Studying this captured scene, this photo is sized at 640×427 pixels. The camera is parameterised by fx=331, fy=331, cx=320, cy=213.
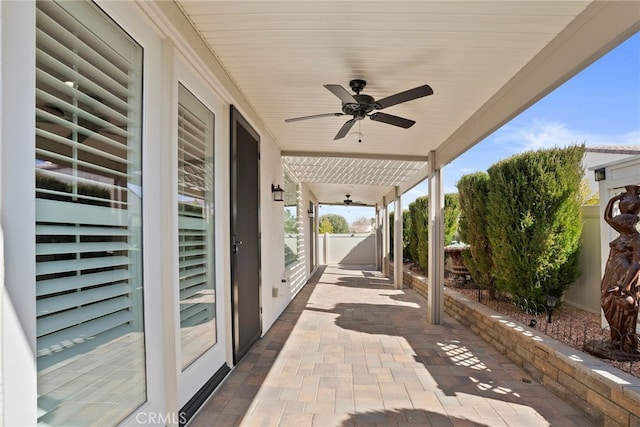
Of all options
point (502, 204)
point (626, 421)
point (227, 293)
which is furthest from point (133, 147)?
point (502, 204)

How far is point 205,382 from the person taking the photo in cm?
245

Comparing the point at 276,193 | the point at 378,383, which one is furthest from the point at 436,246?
the point at 378,383

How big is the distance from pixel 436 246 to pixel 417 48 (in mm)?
3155

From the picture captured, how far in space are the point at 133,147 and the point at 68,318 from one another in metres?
0.86

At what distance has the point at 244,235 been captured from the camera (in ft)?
10.9

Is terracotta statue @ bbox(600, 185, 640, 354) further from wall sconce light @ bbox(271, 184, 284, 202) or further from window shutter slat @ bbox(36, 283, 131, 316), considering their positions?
wall sconce light @ bbox(271, 184, 284, 202)

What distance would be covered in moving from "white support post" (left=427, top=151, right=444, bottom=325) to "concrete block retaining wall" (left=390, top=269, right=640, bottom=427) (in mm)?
793

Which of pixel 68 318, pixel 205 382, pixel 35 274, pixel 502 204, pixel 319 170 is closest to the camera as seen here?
pixel 35 274

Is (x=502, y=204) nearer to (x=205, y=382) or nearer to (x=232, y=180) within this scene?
(x=232, y=180)

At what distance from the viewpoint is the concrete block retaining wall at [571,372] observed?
2.01 meters

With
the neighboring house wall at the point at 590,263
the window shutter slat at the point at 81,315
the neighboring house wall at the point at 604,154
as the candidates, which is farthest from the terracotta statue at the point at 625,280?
the neighboring house wall at the point at 604,154

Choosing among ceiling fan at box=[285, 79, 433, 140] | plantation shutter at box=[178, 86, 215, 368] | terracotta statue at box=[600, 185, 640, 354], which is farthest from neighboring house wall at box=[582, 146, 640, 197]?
plantation shutter at box=[178, 86, 215, 368]

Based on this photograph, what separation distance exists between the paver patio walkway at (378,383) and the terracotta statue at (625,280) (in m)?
0.74

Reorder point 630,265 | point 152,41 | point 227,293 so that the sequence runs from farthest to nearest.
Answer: point 227,293 → point 630,265 → point 152,41
